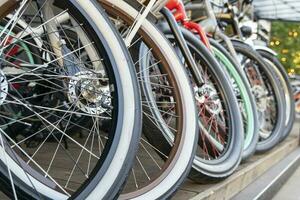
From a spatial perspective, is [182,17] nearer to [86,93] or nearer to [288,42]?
[86,93]

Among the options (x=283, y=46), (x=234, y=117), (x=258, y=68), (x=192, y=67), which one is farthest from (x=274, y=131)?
(x=283, y=46)

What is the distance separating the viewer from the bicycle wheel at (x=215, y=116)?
2223 mm

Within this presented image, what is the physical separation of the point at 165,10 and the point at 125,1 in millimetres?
449

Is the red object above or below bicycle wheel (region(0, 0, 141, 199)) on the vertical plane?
above

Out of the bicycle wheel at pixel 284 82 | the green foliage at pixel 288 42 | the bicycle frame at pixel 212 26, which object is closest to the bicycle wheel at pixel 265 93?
the bicycle wheel at pixel 284 82

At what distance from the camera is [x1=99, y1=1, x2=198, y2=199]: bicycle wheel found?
5.43ft

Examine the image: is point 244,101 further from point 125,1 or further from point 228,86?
point 125,1

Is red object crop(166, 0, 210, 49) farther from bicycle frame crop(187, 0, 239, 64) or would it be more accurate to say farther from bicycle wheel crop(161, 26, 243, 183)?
bicycle frame crop(187, 0, 239, 64)

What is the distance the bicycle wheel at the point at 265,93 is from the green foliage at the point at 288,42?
291 inches

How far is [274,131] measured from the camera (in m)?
3.66

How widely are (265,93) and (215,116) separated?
1.52 metres

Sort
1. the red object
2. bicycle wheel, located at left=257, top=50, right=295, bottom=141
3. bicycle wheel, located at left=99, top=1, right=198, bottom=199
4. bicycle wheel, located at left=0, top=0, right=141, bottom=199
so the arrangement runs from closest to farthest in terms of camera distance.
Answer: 1. bicycle wheel, located at left=0, top=0, right=141, bottom=199
2. bicycle wheel, located at left=99, top=1, right=198, bottom=199
3. the red object
4. bicycle wheel, located at left=257, top=50, right=295, bottom=141

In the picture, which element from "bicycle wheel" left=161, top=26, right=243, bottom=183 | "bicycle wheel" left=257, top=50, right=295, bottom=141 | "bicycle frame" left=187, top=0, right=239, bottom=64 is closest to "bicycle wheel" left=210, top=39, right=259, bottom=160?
"bicycle frame" left=187, top=0, right=239, bottom=64

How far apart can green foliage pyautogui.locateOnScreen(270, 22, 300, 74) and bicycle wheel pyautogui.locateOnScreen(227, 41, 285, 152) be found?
7402mm
